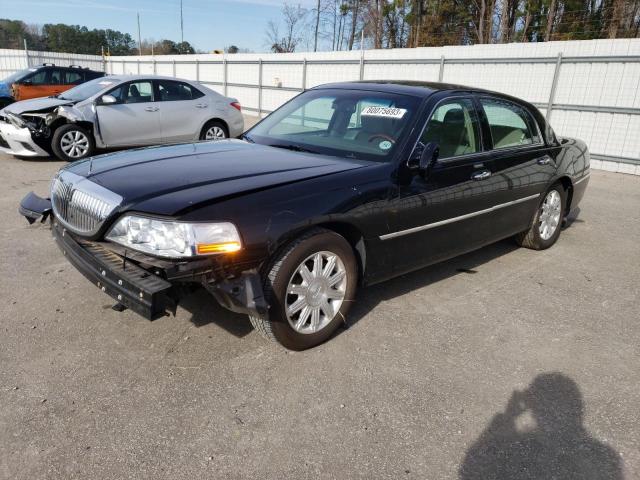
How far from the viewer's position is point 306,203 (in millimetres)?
2990

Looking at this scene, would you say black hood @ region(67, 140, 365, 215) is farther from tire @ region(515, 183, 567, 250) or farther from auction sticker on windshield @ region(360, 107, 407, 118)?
tire @ region(515, 183, 567, 250)

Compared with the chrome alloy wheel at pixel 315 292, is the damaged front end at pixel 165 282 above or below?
above

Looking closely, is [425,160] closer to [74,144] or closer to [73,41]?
[74,144]

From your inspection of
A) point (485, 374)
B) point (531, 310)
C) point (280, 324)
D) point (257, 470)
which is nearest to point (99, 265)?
point (280, 324)

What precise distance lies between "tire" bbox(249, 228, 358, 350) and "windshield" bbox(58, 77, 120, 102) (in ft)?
24.9

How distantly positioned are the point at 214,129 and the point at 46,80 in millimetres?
6751

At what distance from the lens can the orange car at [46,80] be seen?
13.7 metres

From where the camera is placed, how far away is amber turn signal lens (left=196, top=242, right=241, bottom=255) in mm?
2650

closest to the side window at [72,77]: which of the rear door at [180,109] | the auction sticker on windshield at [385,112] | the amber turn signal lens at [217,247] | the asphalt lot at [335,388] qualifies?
the rear door at [180,109]

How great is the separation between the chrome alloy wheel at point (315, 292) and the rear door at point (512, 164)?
1772mm

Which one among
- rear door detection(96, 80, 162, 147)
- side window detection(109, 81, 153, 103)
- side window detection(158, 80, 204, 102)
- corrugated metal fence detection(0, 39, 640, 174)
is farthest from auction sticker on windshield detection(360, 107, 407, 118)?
corrugated metal fence detection(0, 39, 640, 174)

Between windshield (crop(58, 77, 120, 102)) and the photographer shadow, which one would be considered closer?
the photographer shadow

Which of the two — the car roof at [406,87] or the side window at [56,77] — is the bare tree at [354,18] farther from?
the car roof at [406,87]

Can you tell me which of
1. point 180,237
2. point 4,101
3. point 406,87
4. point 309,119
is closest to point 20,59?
point 4,101
